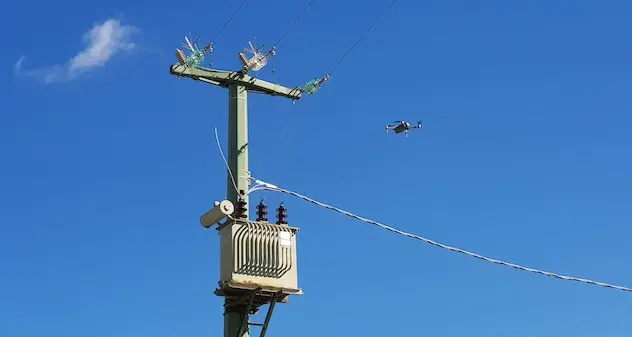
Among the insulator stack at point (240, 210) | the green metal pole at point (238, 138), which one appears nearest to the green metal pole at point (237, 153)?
the green metal pole at point (238, 138)

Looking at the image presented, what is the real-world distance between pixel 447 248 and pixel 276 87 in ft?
23.1

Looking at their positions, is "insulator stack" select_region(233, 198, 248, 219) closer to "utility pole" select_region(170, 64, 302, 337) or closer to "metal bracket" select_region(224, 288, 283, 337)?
"utility pole" select_region(170, 64, 302, 337)

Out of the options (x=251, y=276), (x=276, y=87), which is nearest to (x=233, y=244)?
(x=251, y=276)

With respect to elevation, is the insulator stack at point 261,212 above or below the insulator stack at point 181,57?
below

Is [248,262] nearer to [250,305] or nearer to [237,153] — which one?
[250,305]

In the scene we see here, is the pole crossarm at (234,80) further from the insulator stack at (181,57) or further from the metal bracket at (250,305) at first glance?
the metal bracket at (250,305)

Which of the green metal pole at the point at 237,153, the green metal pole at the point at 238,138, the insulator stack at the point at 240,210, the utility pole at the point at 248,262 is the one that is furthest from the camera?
the green metal pole at the point at 238,138

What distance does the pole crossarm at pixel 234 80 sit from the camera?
1228 inches

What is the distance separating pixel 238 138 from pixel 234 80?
182cm

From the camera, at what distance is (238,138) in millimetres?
31281

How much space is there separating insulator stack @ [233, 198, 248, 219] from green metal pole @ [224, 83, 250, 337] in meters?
0.17

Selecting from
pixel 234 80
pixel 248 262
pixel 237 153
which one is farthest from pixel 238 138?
pixel 248 262

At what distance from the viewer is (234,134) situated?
31422mm

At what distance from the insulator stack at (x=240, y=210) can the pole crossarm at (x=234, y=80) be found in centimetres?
384
